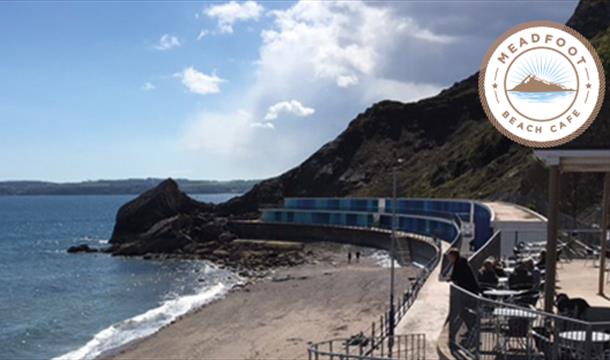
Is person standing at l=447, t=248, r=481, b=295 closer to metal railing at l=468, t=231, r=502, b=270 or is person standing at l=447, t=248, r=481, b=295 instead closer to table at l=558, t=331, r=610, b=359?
table at l=558, t=331, r=610, b=359

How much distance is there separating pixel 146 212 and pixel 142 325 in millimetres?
55668

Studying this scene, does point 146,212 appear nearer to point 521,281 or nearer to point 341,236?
point 341,236

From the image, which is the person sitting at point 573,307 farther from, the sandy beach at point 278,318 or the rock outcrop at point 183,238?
the rock outcrop at point 183,238

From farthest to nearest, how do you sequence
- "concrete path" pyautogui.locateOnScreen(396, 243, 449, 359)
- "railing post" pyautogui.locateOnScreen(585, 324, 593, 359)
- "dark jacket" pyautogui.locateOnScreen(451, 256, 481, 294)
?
"concrete path" pyautogui.locateOnScreen(396, 243, 449, 359) < "dark jacket" pyautogui.locateOnScreen(451, 256, 481, 294) < "railing post" pyautogui.locateOnScreen(585, 324, 593, 359)

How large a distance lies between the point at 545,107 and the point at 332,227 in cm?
6668

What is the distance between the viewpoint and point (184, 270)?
206 feet

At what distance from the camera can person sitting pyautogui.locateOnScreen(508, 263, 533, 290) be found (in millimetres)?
12781

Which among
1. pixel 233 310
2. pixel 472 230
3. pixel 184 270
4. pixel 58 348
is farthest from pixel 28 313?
pixel 472 230

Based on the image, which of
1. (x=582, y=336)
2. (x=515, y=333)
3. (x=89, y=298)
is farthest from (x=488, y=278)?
(x=89, y=298)

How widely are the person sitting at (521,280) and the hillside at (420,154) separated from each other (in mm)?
61586

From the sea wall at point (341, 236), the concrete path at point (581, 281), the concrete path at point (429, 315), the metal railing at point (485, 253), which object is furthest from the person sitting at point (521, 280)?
the sea wall at point (341, 236)

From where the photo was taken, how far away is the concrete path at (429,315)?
17453 mm

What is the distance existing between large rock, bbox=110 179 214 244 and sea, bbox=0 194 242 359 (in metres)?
9.85

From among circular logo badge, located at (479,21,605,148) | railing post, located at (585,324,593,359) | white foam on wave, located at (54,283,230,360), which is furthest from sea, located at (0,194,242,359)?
railing post, located at (585,324,593,359)
